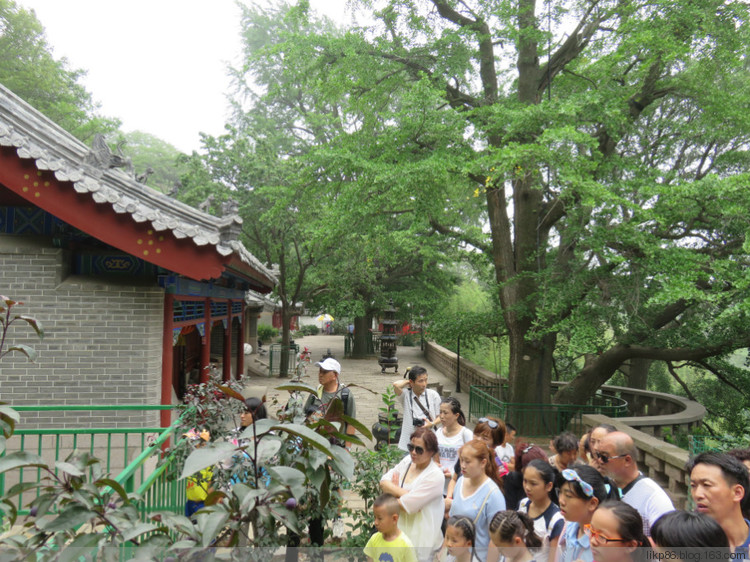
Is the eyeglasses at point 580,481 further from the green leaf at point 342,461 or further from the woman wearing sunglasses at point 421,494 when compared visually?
the green leaf at point 342,461

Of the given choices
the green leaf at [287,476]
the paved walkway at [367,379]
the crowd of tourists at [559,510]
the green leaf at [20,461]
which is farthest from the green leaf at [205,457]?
the paved walkway at [367,379]

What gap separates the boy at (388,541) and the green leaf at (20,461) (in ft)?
6.49

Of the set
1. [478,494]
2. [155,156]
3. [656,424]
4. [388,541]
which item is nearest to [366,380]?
[656,424]

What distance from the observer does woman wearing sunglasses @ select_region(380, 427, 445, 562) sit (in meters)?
3.42

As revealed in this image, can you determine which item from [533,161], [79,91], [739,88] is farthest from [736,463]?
[79,91]

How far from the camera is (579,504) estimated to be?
9.16 ft

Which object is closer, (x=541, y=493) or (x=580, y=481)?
(x=580, y=481)

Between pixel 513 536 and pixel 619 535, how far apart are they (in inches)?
29.0

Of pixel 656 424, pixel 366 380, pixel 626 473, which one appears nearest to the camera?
pixel 626 473

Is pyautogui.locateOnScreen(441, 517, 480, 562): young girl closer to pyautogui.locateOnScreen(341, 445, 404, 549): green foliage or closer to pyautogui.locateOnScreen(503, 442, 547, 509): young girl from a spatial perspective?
pyautogui.locateOnScreen(341, 445, 404, 549): green foliage

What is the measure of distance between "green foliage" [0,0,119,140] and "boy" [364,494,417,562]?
928 inches

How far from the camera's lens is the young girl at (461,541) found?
2998mm

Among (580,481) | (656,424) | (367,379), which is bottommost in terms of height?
(367,379)

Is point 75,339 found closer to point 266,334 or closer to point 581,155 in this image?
point 581,155
